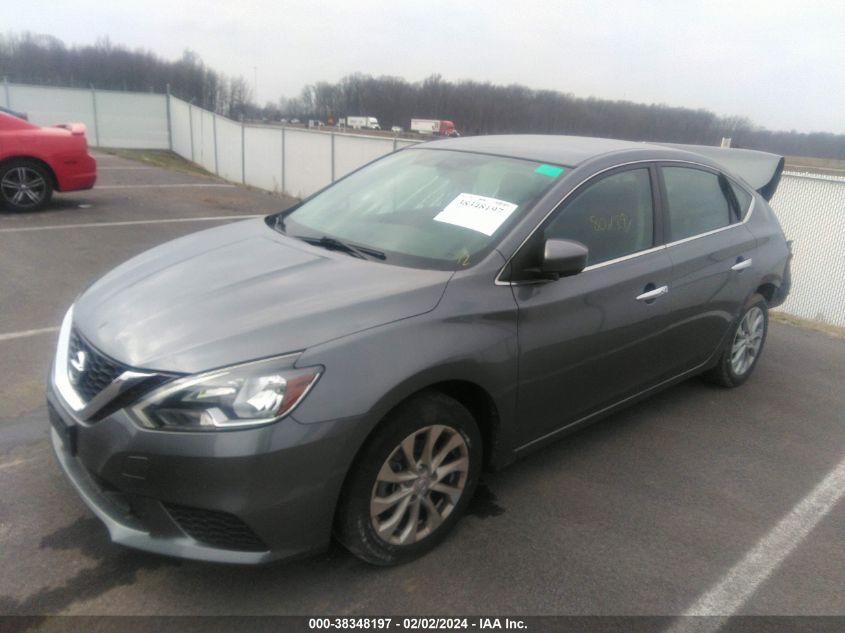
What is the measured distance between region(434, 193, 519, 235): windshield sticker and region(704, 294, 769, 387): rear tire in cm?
211

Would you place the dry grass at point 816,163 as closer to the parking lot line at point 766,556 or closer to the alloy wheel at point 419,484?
the parking lot line at point 766,556

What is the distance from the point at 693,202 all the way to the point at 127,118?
3158 centimetres

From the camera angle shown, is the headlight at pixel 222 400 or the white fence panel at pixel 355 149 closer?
the headlight at pixel 222 400

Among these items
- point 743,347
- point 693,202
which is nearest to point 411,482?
point 693,202

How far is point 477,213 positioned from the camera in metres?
3.16

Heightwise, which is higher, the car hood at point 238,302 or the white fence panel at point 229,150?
the car hood at point 238,302

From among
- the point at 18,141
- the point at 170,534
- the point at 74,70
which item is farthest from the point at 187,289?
the point at 74,70

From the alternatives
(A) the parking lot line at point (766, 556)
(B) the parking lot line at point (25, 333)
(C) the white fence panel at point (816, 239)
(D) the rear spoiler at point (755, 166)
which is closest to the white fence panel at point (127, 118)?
(C) the white fence panel at point (816, 239)

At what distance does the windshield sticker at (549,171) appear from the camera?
3.27 m

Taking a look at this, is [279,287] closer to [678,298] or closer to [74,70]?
[678,298]

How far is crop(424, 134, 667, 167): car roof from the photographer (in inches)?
136

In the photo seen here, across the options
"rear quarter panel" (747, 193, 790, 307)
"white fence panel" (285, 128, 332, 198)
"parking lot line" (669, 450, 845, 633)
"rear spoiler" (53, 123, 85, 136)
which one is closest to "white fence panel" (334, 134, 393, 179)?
"white fence panel" (285, 128, 332, 198)

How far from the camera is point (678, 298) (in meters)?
3.69

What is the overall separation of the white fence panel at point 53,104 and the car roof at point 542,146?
1173 inches
